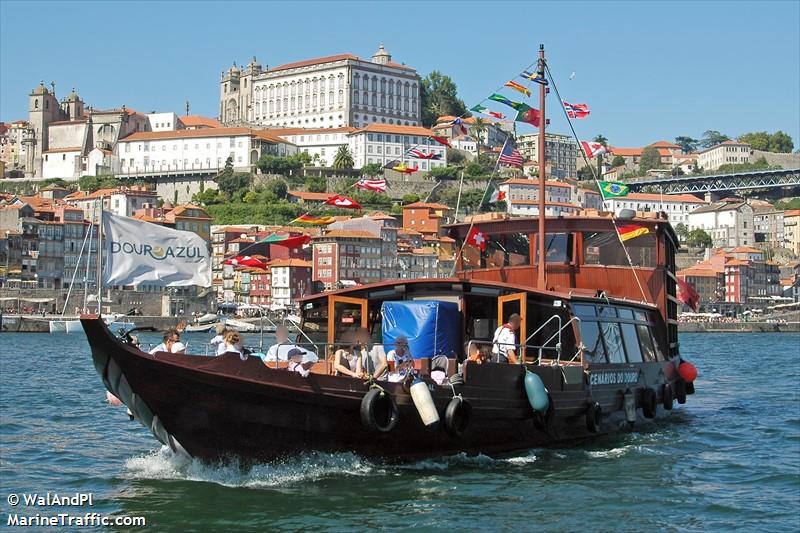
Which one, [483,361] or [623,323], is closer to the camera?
[483,361]

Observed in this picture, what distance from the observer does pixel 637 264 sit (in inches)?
773

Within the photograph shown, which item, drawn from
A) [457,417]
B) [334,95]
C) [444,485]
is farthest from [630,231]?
[334,95]

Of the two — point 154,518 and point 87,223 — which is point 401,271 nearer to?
point 87,223

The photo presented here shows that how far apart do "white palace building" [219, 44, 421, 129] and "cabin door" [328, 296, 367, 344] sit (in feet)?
404

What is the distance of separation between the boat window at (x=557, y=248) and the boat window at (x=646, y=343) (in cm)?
154

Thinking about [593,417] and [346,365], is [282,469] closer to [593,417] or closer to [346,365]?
[346,365]

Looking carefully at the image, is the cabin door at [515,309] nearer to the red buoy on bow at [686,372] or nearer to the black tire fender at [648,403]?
the black tire fender at [648,403]

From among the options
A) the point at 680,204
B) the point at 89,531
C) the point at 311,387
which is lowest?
the point at 89,531

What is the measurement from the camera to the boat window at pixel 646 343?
1923cm

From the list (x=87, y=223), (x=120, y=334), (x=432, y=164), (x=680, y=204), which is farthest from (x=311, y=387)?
(x=680, y=204)

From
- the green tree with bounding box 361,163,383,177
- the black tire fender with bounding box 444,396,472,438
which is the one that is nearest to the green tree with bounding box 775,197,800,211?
the green tree with bounding box 361,163,383,177

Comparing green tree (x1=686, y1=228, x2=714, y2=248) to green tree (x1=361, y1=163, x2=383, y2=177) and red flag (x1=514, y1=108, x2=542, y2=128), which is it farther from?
red flag (x1=514, y1=108, x2=542, y2=128)

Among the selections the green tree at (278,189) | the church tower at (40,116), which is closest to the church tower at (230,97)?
the church tower at (40,116)

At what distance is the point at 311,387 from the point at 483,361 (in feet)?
7.79
